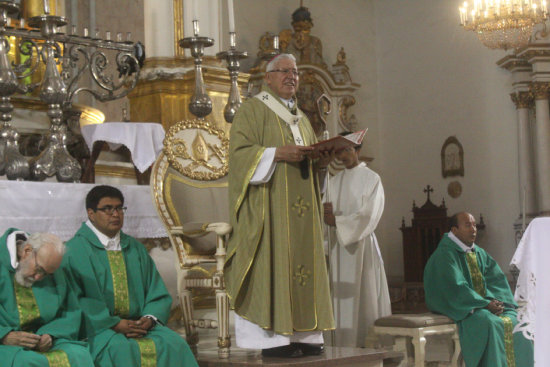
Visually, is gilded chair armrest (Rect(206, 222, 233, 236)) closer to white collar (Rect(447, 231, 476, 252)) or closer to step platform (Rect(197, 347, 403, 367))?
step platform (Rect(197, 347, 403, 367))

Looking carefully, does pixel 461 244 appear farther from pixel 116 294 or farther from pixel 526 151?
pixel 526 151

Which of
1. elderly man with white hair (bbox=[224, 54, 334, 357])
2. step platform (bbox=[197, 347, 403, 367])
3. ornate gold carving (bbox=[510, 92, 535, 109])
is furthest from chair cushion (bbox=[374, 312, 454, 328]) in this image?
ornate gold carving (bbox=[510, 92, 535, 109])

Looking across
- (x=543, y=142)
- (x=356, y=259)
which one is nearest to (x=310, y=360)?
(x=356, y=259)

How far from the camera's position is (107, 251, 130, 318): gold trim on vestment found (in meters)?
4.88

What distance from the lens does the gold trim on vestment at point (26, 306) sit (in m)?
4.32

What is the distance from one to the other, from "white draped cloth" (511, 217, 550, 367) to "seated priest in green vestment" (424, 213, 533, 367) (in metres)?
2.40

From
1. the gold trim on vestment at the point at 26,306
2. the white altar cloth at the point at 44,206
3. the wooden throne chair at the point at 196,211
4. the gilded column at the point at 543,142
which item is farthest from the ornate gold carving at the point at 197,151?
the gilded column at the point at 543,142

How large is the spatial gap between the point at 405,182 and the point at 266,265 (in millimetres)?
10430

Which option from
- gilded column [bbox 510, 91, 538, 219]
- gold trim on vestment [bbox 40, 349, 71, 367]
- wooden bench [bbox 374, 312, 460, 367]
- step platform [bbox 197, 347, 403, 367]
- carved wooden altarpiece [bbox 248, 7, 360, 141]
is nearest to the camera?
gold trim on vestment [bbox 40, 349, 71, 367]

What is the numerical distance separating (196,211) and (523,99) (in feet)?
27.8

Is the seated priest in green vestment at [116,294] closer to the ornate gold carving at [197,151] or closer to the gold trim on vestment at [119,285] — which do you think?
the gold trim on vestment at [119,285]

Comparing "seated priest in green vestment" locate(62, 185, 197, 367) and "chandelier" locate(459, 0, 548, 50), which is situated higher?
"chandelier" locate(459, 0, 548, 50)

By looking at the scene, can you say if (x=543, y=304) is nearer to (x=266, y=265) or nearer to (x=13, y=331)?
(x=266, y=265)

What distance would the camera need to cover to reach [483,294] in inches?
267
